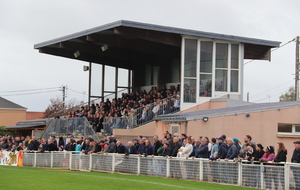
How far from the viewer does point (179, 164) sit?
1797cm

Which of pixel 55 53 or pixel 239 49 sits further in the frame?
pixel 55 53

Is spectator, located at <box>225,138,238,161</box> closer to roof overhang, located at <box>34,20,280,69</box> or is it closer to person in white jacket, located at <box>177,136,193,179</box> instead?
person in white jacket, located at <box>177,136,193,179</box>

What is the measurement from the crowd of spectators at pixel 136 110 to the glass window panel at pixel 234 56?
12.0ft

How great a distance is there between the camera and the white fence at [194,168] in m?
14.7

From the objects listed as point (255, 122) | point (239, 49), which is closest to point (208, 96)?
point (239, 49)

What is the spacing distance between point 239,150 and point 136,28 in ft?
51.5

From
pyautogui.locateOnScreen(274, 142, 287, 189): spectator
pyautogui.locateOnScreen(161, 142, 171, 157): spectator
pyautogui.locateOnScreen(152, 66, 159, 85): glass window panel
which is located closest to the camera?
pyautogui.locateOnScreen(274, 142, 287, 189): spectator

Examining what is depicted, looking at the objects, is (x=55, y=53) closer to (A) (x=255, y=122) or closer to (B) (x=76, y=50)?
(B) (x=76, y=50)

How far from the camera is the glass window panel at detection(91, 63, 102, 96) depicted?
141 ft

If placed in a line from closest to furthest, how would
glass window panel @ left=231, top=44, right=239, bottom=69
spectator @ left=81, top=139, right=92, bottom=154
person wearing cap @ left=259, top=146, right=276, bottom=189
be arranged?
person wearing cap @ left=259, top=146, right=276, bottom=189 → spectator @ left=81, top=139, right=92, bottom=154 → glass window panel @ left=231, top=44, right=239, bottom=69

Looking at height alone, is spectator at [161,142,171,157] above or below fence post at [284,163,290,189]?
above

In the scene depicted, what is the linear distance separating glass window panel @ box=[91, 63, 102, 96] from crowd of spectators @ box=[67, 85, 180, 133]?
6.54 m

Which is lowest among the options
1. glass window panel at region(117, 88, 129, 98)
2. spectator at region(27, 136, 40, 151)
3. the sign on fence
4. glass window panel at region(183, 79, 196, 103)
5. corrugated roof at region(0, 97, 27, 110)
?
the sign on fence

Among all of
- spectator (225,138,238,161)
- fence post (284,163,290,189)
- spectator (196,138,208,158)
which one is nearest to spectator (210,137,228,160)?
spectator (225,138,238,161)
